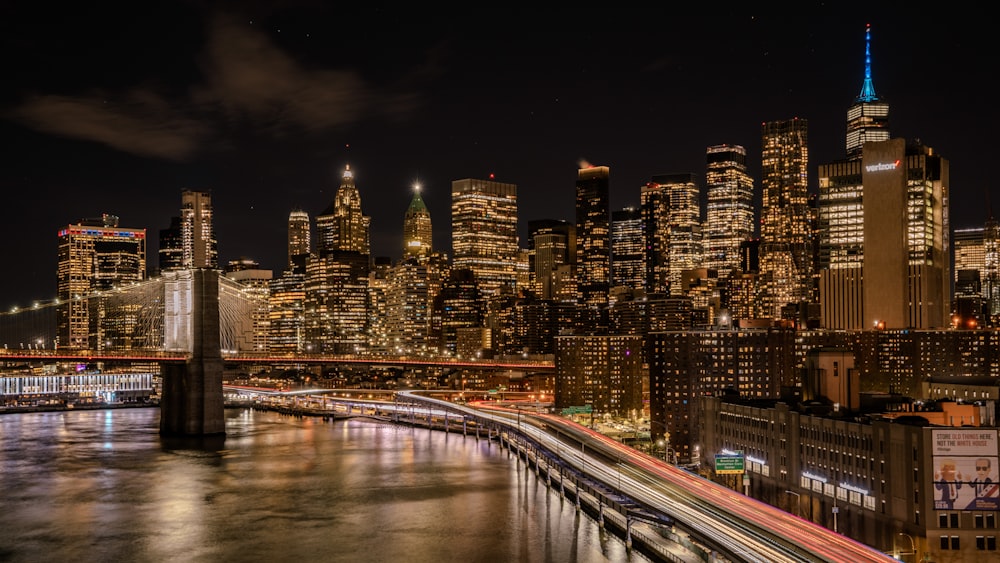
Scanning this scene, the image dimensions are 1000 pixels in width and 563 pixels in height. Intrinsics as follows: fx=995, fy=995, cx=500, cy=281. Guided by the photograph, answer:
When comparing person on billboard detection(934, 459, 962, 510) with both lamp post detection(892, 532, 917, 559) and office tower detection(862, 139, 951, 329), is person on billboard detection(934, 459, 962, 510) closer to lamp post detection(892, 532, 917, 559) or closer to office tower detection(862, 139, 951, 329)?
lamp post detection(892, 532, 917, 559)

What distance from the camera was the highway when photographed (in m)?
31.8

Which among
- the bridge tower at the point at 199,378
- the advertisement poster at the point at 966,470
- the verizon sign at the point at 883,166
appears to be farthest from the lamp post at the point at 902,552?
the verizon sign at the point at 883,166

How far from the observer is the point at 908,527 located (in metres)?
44.6

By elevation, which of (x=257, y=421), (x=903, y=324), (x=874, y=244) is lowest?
(x=257, y=421)

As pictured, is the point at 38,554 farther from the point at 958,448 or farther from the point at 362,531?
the point at 958,448

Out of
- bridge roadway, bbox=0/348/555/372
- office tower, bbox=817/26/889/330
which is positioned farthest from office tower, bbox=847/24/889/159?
bridge roadway, bbox=0/348/555/372

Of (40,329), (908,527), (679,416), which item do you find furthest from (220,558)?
(40,329)

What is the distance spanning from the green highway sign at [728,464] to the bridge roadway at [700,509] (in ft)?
7.62

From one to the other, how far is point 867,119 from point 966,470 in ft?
466

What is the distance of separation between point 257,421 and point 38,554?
64925mm

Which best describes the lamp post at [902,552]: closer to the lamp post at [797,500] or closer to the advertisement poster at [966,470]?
the advertisement poster at [966,470]

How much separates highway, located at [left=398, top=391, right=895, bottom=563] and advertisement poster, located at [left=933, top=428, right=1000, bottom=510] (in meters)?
9.49

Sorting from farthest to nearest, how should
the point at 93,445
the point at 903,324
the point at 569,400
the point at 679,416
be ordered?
the point at 903,324 → the point at 569,400 → the point at 679,416 → the point at 93,445

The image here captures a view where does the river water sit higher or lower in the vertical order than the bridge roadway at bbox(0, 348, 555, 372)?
lower
